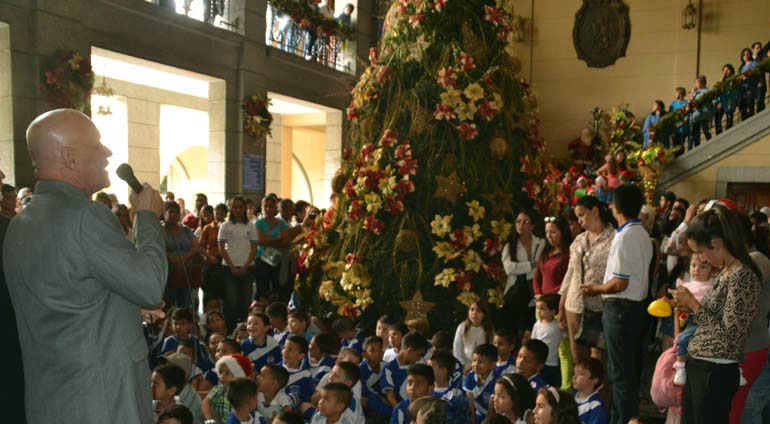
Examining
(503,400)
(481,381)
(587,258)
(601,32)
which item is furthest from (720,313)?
(601,32)

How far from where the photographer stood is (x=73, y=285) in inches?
68.6

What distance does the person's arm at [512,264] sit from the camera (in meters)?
5.04

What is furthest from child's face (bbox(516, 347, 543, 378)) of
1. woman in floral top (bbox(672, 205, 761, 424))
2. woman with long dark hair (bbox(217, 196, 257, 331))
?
woman with long dark hair (bbox(217, 196, 257, 331))

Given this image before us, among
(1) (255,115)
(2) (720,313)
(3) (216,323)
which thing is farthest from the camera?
(1) (255,115)

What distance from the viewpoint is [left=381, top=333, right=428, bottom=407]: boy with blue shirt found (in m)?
4.49

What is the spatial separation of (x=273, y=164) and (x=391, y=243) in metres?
8.09

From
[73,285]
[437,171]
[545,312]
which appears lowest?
[545,312]

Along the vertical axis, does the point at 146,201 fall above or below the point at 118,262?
above

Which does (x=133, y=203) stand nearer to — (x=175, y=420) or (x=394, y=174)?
(x=175, y=420)

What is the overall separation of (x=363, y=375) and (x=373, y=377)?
78mm

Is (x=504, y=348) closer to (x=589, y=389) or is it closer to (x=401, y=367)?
(x=401, y=367)

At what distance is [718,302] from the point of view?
268 centimetres

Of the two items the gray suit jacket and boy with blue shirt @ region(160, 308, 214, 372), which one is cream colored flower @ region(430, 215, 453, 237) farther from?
the gray suit jacket

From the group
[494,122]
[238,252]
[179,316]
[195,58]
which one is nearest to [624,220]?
[494,122]
